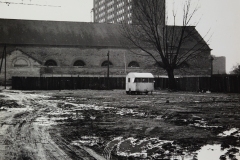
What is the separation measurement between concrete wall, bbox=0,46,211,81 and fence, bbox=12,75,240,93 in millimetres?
3320

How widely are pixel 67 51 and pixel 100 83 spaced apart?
7.59 metres

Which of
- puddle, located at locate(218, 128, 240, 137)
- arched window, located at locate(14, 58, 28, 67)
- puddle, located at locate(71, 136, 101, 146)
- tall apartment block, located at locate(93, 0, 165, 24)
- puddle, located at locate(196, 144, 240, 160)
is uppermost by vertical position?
tall apartment block, located at locate(93, 0, 165, 24)

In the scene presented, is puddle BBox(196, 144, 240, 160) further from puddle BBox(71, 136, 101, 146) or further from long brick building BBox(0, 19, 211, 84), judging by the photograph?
long brick building BBox(0, 19, 211, 84)

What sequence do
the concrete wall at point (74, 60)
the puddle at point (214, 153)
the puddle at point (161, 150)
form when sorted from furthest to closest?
1. the concrete wall at point (74, 60)
2. the puddle at point (161, 150)
3. the puddle at point (214, 153)

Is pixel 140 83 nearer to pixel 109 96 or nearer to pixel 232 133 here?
pixel 109 96

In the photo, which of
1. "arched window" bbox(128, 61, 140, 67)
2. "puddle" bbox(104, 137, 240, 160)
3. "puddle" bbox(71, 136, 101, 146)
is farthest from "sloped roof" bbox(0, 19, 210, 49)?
"puddle" bbox(104, 137, 240, 160)

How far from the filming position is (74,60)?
4556 centimetres

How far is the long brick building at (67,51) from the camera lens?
42.2m

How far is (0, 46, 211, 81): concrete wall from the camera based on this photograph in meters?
41.6

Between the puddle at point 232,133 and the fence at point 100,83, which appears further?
the fence at point 100,83

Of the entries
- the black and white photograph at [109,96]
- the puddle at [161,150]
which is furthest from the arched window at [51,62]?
the puddle at [161,150]

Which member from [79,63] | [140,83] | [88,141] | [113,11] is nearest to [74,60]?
[79,63]

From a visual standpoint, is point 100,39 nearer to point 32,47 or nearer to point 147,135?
point 32,47

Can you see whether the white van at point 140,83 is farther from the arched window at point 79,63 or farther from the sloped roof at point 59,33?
the arched window at point 79,63
